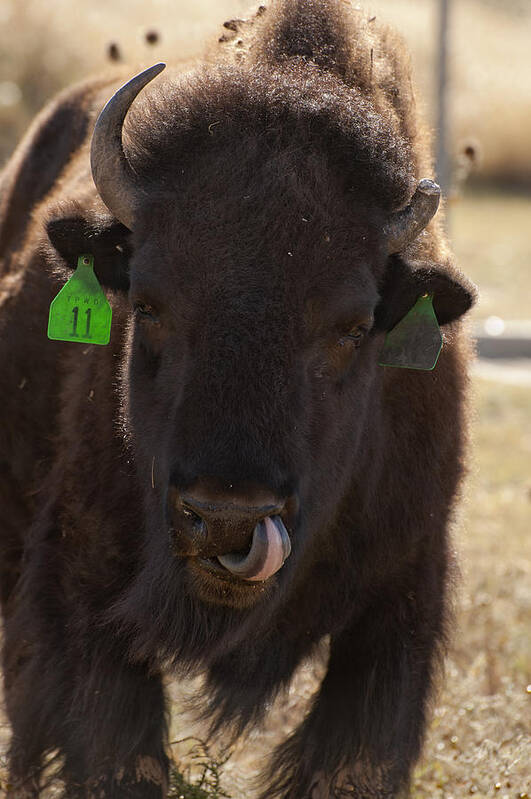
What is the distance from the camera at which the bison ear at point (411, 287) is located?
431 cm

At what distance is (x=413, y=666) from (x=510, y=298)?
47.5 feet

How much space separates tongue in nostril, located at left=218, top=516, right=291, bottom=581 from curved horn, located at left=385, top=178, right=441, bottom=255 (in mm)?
1231

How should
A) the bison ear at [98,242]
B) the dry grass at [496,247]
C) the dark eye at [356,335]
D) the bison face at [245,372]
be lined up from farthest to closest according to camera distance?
the dry grass at [496,247]
the bison ear at [98,242]
the dark eye at [356,335]
the bison face at [245,372]

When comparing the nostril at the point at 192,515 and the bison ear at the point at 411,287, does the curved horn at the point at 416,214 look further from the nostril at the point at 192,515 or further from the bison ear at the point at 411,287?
the nostril at the point at 192,515

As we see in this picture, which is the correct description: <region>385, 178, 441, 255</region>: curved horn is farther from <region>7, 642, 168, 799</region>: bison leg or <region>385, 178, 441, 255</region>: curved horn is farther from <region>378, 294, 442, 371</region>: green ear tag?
<region>7, 642, 168, 799</region>: bison leg

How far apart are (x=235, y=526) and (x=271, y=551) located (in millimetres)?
146

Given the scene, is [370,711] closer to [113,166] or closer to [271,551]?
[271,551]

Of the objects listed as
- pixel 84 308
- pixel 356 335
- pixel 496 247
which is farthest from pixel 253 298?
pixel 496 247

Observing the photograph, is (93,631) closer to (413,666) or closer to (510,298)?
(413,666)

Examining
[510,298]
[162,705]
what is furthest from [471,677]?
[510,298]

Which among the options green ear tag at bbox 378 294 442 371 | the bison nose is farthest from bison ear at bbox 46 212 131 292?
the bison nose

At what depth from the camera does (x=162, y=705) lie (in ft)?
15.1

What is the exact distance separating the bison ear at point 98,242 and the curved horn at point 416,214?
37.8 inches

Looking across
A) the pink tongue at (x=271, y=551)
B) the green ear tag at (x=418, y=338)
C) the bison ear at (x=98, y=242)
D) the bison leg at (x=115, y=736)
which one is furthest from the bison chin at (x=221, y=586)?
the bison ear at (x=98, y=242)
